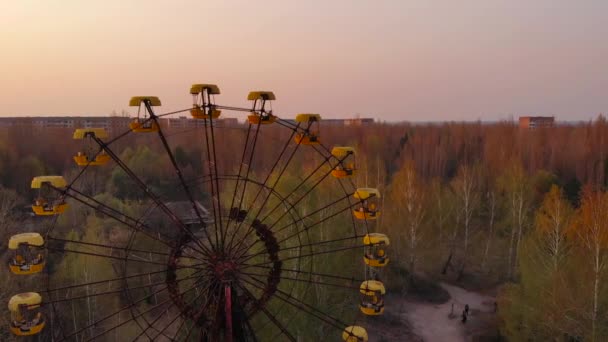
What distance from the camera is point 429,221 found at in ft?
76.7

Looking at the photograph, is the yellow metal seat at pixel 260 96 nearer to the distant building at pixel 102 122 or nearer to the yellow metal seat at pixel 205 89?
the yellow metal seat at pixel 205 89

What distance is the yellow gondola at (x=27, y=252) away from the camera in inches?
334

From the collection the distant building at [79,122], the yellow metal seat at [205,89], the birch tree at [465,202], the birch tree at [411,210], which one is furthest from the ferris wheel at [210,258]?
the distant building at [79,122]

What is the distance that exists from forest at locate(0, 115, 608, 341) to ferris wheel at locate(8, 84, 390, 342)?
160 mm

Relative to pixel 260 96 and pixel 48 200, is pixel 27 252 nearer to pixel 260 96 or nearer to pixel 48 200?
pixel 48 200

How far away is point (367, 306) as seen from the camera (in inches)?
372

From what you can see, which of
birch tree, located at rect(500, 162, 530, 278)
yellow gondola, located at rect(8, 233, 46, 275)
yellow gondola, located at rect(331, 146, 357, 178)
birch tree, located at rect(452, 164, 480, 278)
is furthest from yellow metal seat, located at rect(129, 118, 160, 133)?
birch tree, located at rect(500, 162, 530, 278)

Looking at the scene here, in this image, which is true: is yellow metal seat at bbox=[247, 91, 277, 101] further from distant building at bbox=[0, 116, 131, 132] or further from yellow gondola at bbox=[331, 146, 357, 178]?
distant building at bbox=[0, 116, 131, 132]

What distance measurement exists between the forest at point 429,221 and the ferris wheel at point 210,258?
160 millimetres

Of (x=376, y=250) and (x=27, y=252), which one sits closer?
(x=27, y=252)

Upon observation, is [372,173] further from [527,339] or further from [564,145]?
[564,145]

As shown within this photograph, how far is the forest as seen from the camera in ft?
47.3

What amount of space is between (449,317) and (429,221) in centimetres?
531

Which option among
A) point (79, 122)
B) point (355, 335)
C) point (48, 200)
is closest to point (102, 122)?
point (79, 122)
